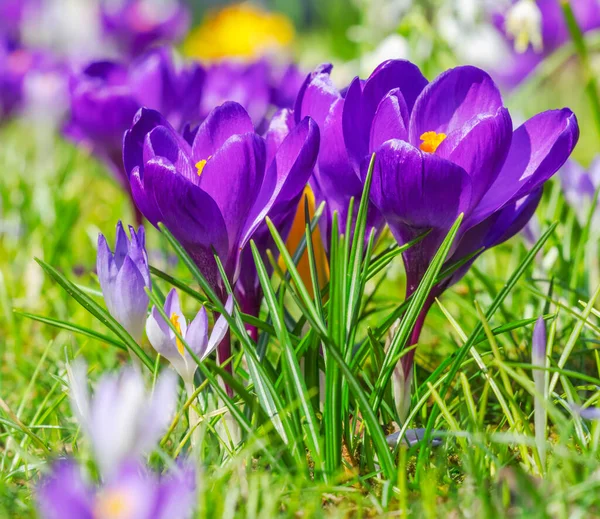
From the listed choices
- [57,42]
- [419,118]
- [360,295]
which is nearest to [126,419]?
[360,295]

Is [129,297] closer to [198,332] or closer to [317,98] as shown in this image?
[198,332]

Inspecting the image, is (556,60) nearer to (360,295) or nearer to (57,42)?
(360,295)

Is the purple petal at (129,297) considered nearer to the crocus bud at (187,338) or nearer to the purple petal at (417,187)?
the crocus bud at (187,338)

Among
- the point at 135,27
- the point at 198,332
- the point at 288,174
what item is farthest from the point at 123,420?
the point at 135,27

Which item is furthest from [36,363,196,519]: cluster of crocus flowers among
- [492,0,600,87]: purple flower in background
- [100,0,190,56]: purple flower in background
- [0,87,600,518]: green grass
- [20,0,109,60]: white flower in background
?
[100,0,190,56]: purple flower in background

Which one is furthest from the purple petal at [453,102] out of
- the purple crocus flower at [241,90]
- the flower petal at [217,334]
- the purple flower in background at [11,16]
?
the purple flower in background at [11,16]

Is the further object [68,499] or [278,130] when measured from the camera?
[278,130]

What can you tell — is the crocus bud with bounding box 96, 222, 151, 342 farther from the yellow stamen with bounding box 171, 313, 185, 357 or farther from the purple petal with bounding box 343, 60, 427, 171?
the purple petal with bounding box 343, 60, 427, 171
